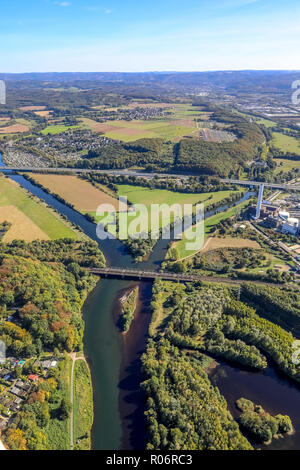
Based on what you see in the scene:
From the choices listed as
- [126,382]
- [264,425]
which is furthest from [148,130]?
[264,425]

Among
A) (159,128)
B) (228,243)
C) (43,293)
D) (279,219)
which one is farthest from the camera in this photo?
(159,128)

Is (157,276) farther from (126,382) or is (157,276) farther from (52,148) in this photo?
(52,148)

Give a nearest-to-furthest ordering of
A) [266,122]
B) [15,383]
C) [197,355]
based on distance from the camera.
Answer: [15,383], [197,355], [266,122]

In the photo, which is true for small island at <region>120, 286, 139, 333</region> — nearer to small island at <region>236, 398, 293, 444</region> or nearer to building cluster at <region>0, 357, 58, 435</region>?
building cluster at <region>0, 357, 58, 435</region>

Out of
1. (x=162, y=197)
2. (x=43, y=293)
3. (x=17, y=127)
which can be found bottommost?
(x=43, y=293)

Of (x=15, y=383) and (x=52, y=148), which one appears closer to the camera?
(x=15, y=383)

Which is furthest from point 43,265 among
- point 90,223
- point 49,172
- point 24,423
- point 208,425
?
point 49,172
